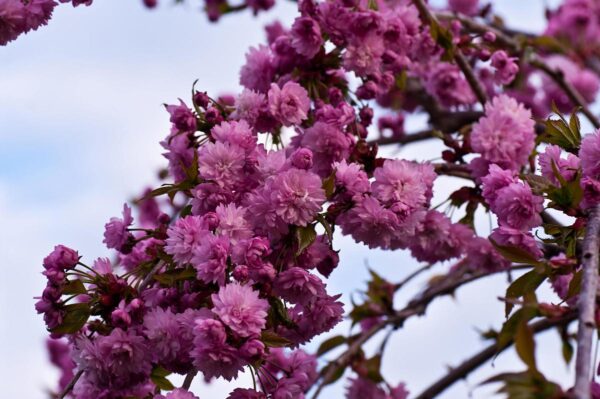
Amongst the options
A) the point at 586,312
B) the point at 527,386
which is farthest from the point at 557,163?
the point at 527,386

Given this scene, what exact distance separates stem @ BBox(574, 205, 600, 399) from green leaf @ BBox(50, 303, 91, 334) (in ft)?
3.49

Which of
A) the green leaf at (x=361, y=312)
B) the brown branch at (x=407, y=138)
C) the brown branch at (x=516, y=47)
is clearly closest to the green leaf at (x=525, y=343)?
the green leaf at (x=361, y=312)

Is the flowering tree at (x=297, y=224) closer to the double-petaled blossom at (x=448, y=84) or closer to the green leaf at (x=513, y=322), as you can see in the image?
the green leaf at (x=513, y=322)

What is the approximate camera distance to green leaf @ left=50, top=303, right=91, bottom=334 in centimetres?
192

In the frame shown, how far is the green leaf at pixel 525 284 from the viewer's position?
1.83 meters

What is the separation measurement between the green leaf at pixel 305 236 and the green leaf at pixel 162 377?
40 cm

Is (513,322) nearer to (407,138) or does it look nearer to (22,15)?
(22,15)

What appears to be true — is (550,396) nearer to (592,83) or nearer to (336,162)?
(336,162)

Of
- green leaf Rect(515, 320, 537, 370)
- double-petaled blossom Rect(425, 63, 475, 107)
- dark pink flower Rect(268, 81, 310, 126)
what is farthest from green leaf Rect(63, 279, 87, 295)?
double-petaled blossom Rect(425, 63, 475, 107)

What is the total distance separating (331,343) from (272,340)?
1482 millimetres

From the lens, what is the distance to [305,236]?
6.25 ft

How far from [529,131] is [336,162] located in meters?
0.70

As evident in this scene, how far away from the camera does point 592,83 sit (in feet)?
19.2

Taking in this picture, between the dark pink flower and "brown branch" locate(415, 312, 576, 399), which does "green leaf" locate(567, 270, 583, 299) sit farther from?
"brown branch" locate(415, 312, 576, 399)
